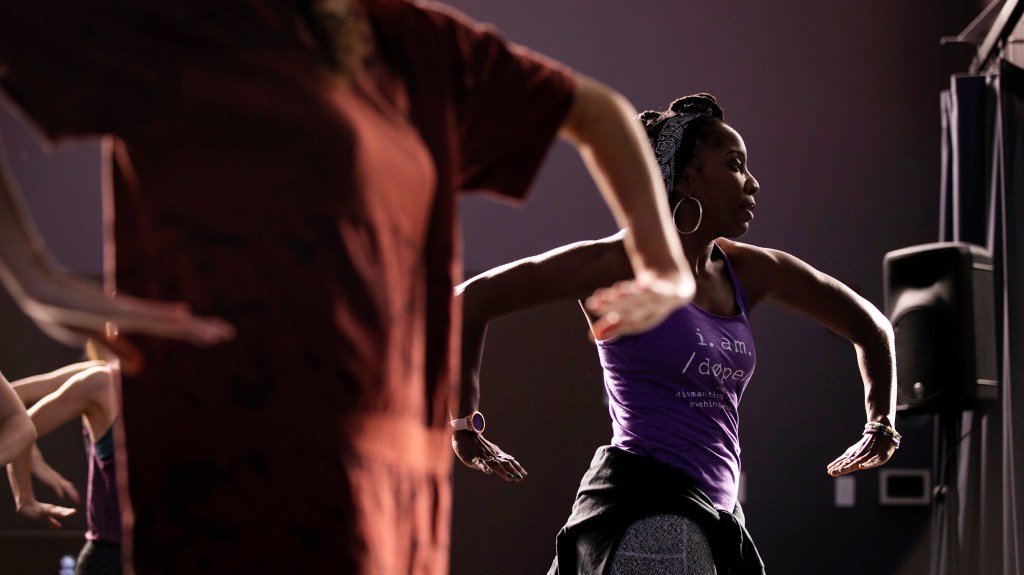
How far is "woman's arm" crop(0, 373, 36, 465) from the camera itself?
170 centimetres

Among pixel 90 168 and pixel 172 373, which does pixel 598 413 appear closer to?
pixel 90 168

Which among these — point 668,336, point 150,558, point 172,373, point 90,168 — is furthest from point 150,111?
point 90,168

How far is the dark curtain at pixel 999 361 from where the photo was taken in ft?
15.4

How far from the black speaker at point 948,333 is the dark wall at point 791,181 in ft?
3.47

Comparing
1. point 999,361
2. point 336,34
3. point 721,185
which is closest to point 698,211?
point 721,185

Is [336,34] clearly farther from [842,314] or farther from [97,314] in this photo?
[842,314]

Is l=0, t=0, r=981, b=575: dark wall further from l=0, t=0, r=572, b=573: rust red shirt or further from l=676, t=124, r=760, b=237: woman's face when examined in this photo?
l=0, t=0, r=572, b=573: rust red shirt

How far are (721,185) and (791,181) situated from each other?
151 inches

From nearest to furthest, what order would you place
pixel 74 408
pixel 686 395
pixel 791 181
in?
1. pixel 686 395
2. pixel 74 408
3. pixel 791 181

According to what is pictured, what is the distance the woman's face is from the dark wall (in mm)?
3039

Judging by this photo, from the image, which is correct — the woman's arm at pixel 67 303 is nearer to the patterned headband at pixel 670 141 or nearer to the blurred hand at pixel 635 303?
the blurred hand at pixel 635 303

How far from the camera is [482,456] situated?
2.19 metres

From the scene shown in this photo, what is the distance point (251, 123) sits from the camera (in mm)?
922

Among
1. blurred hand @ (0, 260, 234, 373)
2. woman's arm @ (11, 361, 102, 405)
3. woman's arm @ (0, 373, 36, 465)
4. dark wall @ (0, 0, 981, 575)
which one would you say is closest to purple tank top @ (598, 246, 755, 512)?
woman's arm @ (0, 373, 36, 465)
